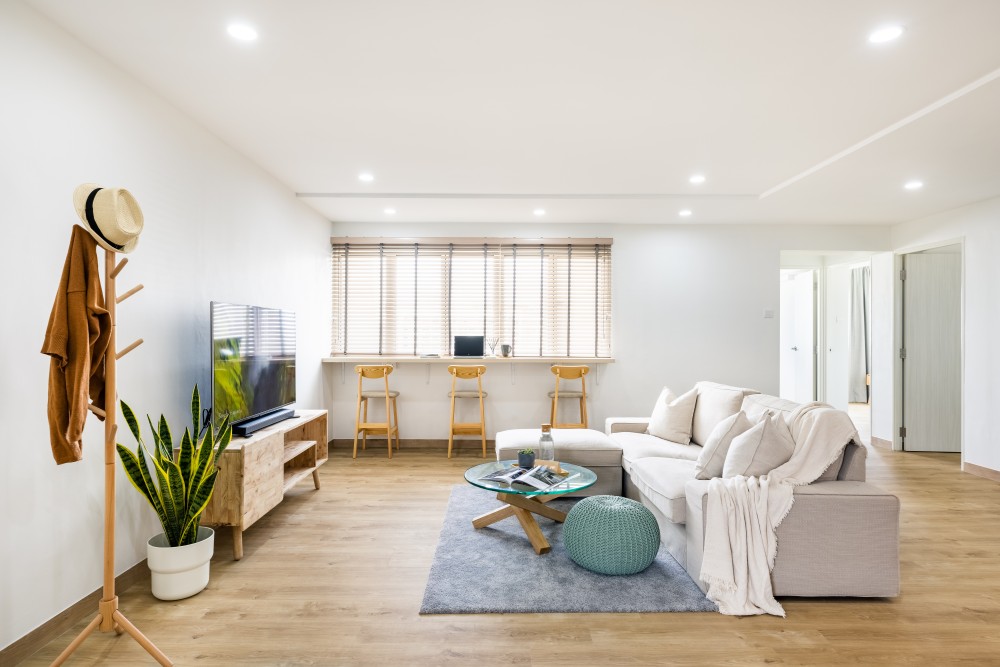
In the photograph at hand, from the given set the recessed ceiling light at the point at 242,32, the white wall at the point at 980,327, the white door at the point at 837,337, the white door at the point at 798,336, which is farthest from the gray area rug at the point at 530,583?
the white door at the point at 837,337

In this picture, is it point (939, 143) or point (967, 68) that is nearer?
point (967, 68)

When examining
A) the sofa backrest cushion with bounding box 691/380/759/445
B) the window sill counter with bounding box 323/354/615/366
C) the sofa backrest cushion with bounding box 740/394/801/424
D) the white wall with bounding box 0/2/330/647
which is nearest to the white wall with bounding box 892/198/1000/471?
the sofa backrest cushion with bounding box 691/380/759/445

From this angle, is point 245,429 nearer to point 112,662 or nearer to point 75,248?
point 112,662

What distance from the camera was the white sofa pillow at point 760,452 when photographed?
2.56 m

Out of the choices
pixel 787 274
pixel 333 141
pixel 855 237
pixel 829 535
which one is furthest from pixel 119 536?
pixel 787 274

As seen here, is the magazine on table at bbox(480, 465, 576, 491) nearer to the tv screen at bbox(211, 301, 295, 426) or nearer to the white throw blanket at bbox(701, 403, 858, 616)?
the white throw blanket at bbox(701, 403, 858, 616)

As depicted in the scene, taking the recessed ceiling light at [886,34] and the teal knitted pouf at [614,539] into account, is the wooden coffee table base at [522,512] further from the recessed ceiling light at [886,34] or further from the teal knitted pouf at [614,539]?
Answer: the recessed ceiling light at [886,34]

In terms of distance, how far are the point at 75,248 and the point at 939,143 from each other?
472 centimetres

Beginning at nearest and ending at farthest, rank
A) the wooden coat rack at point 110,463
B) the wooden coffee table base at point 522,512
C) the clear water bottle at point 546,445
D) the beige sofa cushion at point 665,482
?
1. the wooden coat rack at point 110,463
2. the beige sofa cushion at point 665,482
3. the wooden coffee table base at point 522,512
4. the clear water bottle at point 546,445

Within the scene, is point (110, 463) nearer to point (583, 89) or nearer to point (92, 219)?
point (92, 219)

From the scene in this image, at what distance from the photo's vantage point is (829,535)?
7.90 feet

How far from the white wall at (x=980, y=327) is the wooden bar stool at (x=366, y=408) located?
5571 mm

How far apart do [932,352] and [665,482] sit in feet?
15.7

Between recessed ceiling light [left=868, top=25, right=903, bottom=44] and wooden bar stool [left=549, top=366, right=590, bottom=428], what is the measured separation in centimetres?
361
